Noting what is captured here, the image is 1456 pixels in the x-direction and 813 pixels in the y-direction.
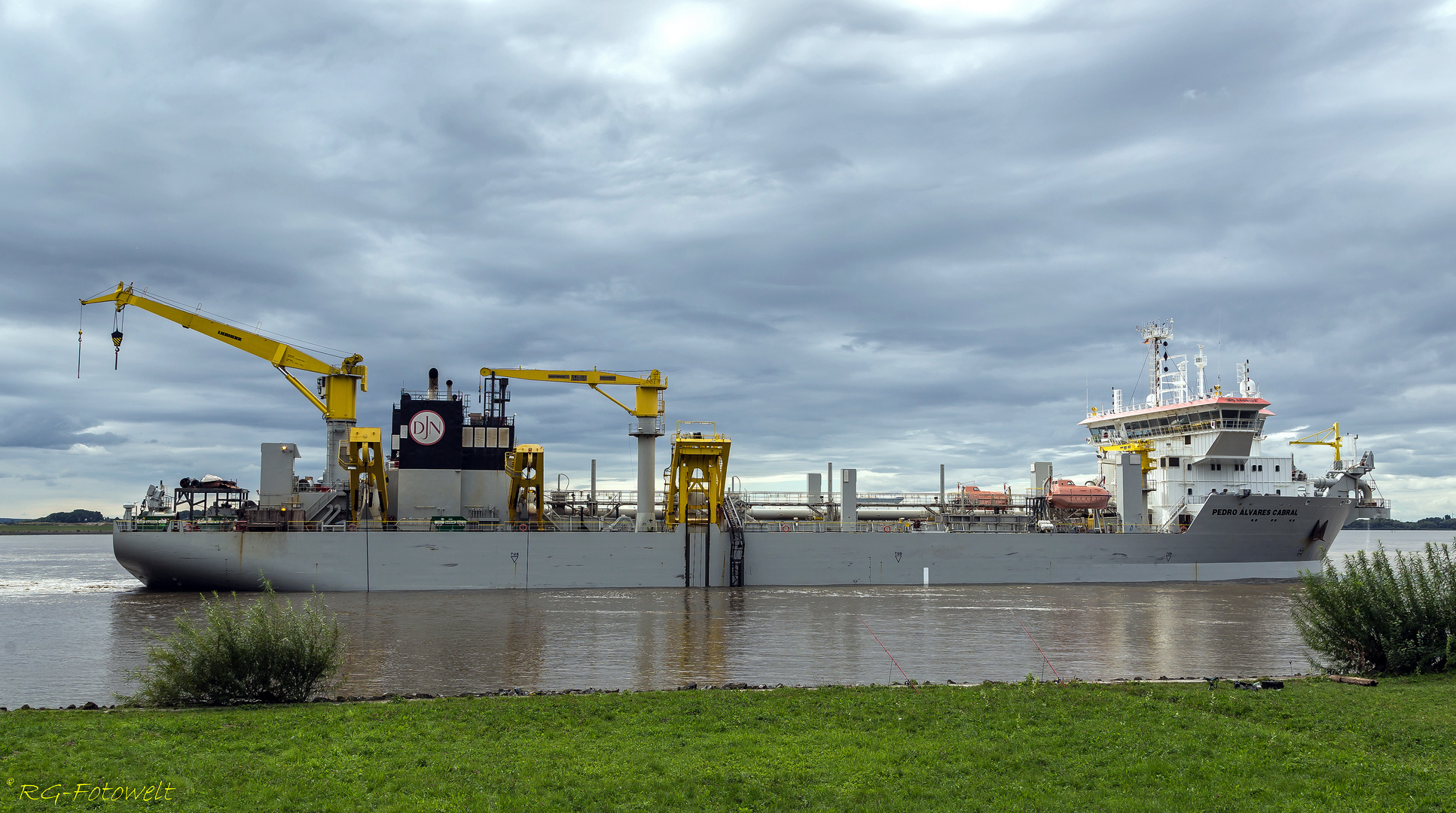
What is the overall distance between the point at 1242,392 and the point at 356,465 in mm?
41419

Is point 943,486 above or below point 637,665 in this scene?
Result: above

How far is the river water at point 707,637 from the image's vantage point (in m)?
16.5

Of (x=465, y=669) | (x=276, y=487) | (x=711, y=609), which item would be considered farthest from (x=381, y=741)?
(x=276, y=487)

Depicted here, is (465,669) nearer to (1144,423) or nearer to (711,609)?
(711,609)

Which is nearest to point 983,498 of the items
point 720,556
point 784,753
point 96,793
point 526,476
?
point 720,556

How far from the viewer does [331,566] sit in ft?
117

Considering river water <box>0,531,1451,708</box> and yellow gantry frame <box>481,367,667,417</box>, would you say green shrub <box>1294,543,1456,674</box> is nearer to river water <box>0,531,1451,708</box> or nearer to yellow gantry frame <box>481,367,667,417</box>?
river water <box>0,531,1451,708</box>

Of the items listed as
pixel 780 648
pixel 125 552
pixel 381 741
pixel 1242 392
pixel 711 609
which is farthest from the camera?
pixel 1242 392

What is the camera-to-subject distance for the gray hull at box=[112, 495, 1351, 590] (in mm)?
35625

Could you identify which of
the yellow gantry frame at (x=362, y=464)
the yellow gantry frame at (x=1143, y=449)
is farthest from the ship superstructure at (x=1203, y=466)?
the yellow gantry frame at (x=362, y=464)

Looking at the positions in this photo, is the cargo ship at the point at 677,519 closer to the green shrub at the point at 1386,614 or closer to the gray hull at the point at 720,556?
the gray hull at the point at 720,556

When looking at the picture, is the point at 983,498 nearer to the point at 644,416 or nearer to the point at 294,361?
the point at 644,416

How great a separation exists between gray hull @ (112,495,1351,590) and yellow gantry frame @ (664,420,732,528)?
1328mm

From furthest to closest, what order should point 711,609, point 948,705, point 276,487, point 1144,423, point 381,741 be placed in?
1. point 1144,423
2. point 276,487
3. point 711,609
4. point 948,705
5. point 381,741
